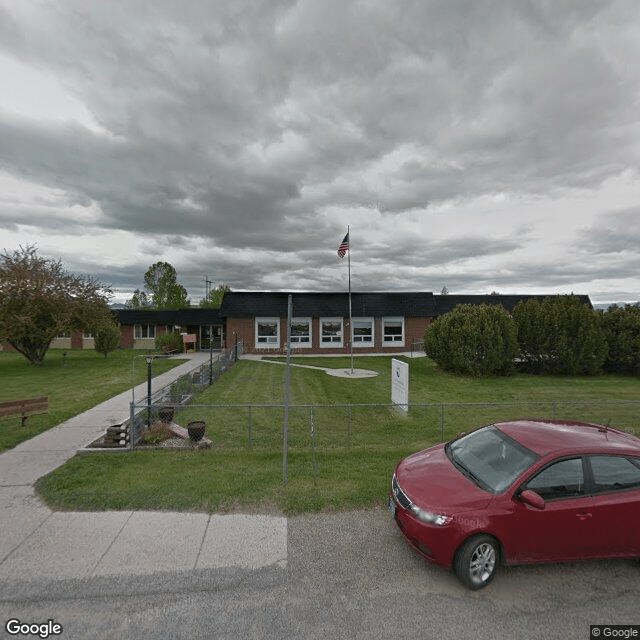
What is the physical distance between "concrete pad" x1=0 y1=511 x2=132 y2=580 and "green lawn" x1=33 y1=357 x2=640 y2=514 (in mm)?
367

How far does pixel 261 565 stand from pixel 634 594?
14.1 ft

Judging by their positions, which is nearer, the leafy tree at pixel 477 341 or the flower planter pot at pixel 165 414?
the flower planter pot at pixel 165 414

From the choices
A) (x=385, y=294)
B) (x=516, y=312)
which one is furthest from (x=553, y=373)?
(x=385, y=294)

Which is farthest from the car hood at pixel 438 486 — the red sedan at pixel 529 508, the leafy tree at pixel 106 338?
the leafy tree at pixel 106 338

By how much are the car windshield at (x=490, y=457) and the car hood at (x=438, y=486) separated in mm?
149

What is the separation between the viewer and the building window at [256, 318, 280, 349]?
31.3m

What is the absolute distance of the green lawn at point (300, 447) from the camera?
6062 mm

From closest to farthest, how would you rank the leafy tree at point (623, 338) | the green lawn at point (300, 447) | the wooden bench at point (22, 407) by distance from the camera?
the green lawn at point (300, 447), the wooden bench at point (22, 407), the leafy tree at point (623, 338)

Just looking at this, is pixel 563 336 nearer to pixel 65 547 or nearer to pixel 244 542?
pixel 244 542

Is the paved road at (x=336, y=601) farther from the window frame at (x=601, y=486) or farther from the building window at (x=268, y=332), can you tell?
the building window at (x=268, y=332)

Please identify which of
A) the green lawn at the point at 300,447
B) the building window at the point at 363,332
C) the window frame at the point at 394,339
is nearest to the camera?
the green lawn at the point at 300,447

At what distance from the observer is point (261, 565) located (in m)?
4.48

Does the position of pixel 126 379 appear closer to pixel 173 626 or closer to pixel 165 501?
pixel 165 501

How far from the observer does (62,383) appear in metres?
18.1
